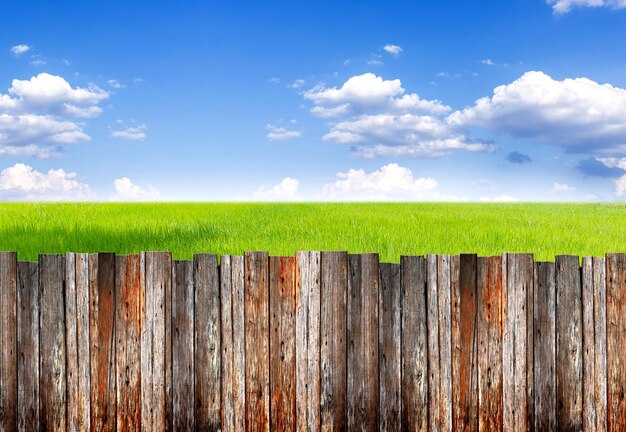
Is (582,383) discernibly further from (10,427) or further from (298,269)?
(10,427)

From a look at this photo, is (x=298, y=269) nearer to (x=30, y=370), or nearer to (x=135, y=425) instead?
(x=135, y=425)

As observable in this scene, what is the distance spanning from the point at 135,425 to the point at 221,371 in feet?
3.40

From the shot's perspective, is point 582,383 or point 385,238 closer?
point 582,383

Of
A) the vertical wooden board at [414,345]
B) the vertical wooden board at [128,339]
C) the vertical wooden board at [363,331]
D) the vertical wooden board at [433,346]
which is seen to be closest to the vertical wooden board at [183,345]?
the vertical wooden board at [128,339]

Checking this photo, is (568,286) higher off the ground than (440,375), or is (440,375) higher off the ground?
(568,286)

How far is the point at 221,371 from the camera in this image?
5.49 metres

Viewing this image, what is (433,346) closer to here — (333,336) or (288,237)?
(333,336)

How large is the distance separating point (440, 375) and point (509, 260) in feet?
4.33

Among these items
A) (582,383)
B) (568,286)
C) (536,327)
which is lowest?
(582,383)

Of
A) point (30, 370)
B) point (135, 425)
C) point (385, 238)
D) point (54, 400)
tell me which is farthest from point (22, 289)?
point (385, 238)

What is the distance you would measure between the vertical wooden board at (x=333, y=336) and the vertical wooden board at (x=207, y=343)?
102 centimetres

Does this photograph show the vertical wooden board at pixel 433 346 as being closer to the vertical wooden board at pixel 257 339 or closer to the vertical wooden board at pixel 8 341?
the vertical wooden board at pixel 257 339

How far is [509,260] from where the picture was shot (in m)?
5.57

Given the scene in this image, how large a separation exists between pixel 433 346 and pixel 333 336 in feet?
3.22
